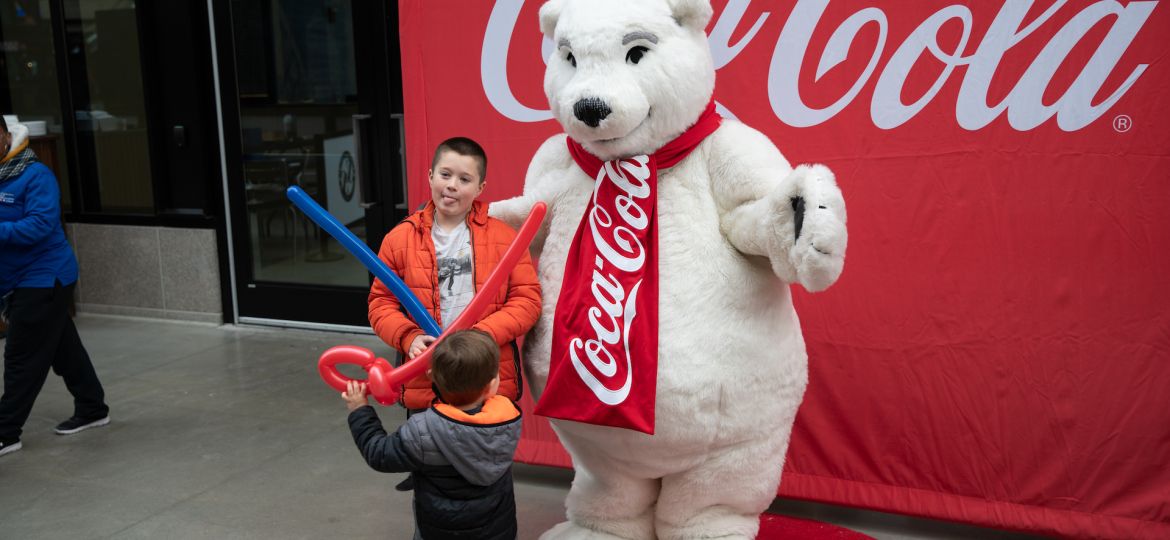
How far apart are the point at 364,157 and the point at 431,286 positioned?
283 centimetres

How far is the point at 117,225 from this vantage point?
→ 6312 millimetres

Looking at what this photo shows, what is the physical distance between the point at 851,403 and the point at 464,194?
152cm

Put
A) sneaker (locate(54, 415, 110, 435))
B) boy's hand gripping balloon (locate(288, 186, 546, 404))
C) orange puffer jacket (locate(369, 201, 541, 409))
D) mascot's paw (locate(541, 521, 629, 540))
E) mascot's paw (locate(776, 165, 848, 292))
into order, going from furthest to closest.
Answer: sneaker (locate(54, 415, 110, 435)) → mascot's paw (locate(541, 521, 629, 540)) → orange puffer jacket (locate(369, 201, 541, 409)) → boy's hand gripping balloon (locate(288, 186, 546, 404)) → mascot's paw (locate(776, 165, 848, 292))

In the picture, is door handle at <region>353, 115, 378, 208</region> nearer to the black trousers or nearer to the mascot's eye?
the black trousers

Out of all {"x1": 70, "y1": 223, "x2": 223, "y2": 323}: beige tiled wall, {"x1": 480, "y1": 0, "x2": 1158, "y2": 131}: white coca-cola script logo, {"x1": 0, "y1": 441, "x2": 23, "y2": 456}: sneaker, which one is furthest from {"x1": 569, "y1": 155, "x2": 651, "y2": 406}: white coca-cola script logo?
{"x1": 70, "y1": 223, "x2": 223, "y2": 323}: beige tiled wall

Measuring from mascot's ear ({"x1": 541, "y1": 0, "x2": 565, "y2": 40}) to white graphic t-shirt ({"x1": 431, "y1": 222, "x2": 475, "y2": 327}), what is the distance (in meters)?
0.62

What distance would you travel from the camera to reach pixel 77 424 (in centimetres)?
430

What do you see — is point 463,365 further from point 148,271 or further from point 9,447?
point 148,271

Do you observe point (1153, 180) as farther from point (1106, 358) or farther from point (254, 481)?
point (254, 481)

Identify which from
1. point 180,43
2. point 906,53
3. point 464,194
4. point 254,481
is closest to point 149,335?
point 180,43

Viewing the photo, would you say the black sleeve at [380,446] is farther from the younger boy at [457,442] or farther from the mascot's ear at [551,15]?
the mascot's ear at [551,15]

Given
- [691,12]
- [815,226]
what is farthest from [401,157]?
[815,226]

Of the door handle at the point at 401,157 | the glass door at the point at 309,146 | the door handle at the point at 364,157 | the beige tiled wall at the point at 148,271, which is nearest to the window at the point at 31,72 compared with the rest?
the beige tiled wall at the point at 148,271

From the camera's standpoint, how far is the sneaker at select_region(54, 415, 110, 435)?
168 inches
